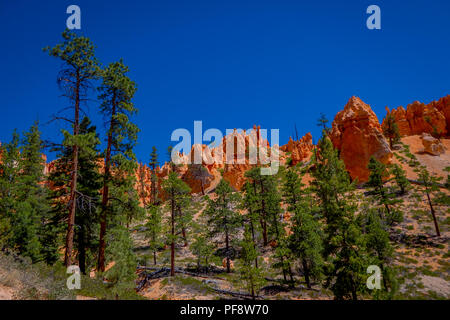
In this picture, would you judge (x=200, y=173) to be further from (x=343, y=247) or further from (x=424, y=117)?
(x=424, y=117)

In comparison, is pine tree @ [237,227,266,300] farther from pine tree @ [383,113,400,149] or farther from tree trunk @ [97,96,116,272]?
pine tree @ [383,113,400,149]

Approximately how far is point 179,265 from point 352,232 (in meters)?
22.1

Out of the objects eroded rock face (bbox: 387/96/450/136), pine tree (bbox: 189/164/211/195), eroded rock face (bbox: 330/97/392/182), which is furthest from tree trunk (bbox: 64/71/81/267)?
eroded rock face (bbox: 387/96/450/136)

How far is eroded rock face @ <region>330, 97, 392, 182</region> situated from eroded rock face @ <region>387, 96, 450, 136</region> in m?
36.9

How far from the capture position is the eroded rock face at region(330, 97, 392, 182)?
1762 inches

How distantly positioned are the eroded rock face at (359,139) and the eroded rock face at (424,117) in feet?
121

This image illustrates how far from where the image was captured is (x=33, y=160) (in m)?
26.0

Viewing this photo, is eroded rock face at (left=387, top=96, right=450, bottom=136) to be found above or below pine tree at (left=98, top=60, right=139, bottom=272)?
above

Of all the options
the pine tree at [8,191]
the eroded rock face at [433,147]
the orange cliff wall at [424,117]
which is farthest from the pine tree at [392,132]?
the pine tree at [8,191]

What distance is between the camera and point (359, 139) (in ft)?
153

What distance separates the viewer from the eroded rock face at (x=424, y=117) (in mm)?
72062

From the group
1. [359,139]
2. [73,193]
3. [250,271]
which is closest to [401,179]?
[359,139]
